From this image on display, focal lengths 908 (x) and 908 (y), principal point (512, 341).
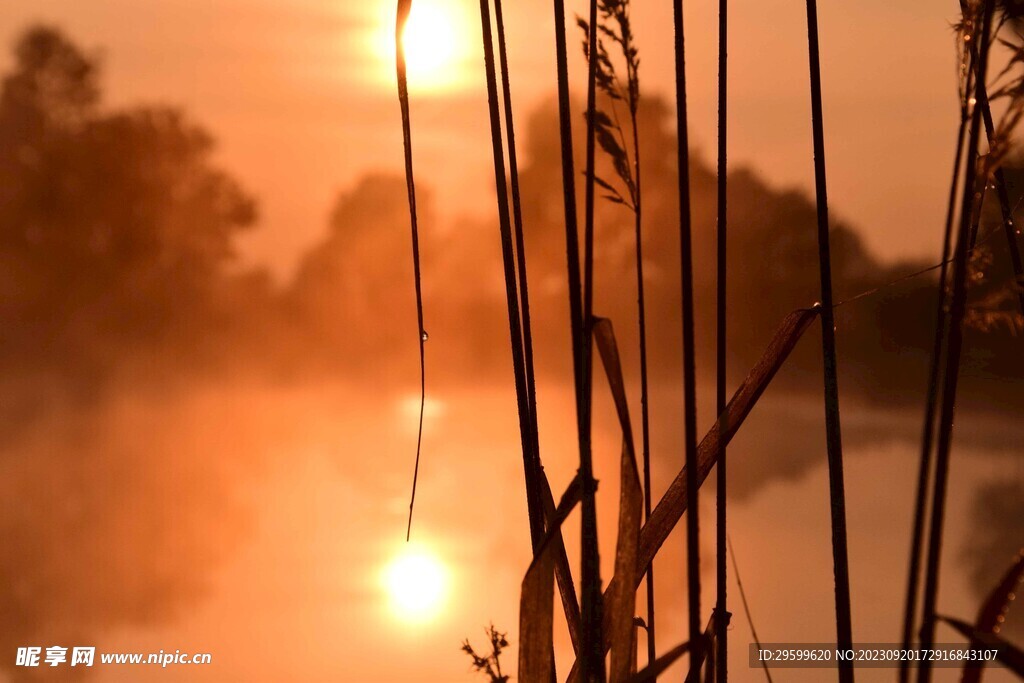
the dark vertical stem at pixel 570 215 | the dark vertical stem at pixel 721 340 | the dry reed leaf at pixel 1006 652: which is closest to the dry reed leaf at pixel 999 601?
the dry reed leaf at pixel 1006 652

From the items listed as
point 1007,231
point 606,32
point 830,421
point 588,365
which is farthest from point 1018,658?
point 606,32

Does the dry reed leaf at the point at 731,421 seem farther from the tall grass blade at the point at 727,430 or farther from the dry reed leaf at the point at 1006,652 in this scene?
the dry reed leaf at the point at 1006,652

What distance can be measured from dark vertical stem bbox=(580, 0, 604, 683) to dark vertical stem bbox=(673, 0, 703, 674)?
0.07 meters

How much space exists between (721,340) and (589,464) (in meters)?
0.16

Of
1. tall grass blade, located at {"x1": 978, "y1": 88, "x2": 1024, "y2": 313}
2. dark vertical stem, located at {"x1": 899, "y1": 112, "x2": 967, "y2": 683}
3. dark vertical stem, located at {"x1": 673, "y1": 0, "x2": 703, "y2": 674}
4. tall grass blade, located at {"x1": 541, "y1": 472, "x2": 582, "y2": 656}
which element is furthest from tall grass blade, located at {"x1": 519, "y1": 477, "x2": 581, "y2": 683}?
tall grass blade, located at {"x1": 978, "y1": 88, "x2": 1024, "y2": 313}

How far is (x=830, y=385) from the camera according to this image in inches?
29.8

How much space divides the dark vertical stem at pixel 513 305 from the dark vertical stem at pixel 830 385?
252 mm

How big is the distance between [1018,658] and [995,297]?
256 mm

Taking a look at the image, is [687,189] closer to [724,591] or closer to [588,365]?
[588,365]

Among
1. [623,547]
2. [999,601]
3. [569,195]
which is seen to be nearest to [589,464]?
[623,547]

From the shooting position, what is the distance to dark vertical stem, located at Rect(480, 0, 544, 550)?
0.79 meters

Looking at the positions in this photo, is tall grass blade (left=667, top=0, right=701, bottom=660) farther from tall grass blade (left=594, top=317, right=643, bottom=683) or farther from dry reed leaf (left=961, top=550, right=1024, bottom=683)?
dry reed leaf (left=961, top=550, right=1024, bottom=683)

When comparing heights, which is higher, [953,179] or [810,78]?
[810,78]

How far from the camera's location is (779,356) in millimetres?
830
